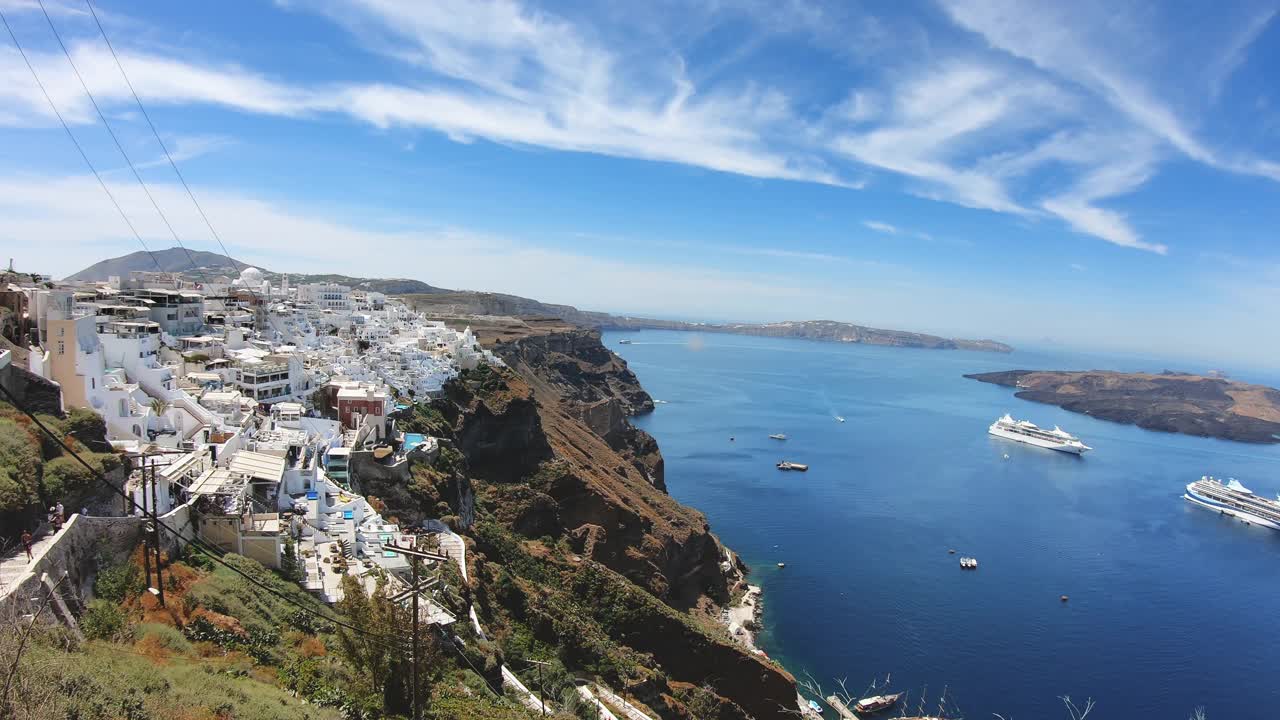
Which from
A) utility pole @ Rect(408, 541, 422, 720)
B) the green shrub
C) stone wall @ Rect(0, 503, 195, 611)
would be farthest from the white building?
utility pole @ Rect(408, 541, 422, 720)

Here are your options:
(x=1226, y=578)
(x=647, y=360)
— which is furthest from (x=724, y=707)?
(x=647, y=360)

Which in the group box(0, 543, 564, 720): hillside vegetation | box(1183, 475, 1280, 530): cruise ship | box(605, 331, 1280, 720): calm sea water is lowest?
box(605, 331, 1280, 720): calm sea water

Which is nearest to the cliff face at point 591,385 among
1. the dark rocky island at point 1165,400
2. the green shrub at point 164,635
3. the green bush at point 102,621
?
the green shrub at point 164,635

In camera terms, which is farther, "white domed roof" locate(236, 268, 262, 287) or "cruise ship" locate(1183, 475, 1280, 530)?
"cruise ship" locate(1183, 475, 1280, 530)

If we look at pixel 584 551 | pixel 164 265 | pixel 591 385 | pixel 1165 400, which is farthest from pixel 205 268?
pixel 1165 400

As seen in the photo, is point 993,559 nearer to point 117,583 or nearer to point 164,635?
point 164,635

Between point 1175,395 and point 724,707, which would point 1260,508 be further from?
point 1175,395

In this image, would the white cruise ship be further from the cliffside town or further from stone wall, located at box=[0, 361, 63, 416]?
stone wall, located at box=[0, 361, 63, 416]
